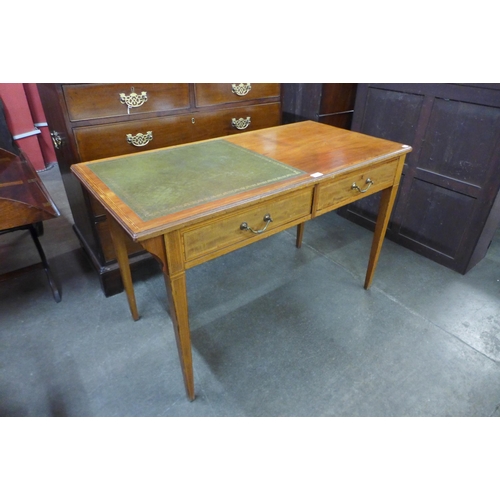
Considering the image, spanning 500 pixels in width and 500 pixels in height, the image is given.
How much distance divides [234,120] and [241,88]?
18cm

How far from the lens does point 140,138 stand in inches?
73.0

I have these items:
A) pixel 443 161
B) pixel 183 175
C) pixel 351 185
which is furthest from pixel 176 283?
pixel 443 161

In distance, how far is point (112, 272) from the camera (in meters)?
2.08

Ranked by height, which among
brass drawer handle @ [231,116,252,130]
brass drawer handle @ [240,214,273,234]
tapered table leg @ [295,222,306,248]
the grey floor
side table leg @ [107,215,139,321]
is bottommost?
the grey floor

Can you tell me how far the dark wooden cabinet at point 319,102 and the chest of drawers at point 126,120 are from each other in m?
0.45

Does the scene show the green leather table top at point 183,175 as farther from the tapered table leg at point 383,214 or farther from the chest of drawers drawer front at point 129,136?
the tapered table leg at point 383,214

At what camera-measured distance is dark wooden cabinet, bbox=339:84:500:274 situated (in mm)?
2008

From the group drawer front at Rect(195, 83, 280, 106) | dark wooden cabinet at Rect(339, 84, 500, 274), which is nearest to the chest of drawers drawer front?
drawer front at Rect(195, 83, 280, 106)

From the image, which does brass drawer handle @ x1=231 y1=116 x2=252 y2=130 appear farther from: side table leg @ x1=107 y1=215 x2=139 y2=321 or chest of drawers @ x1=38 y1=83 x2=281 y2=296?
side table leg @ x1=107 y1=215 x2=139 y2=321

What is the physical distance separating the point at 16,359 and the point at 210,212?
1.30 meters

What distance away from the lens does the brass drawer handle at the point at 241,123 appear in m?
2.18
